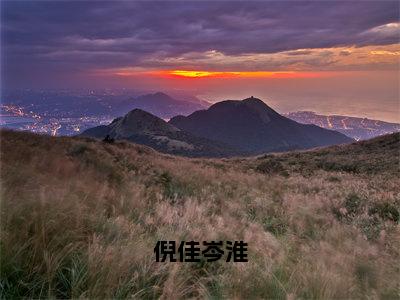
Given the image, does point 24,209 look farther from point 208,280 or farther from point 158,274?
point 208,280

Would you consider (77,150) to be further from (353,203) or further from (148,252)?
(148,252)

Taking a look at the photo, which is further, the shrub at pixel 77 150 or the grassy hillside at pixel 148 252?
the shrub at pixel 77 150

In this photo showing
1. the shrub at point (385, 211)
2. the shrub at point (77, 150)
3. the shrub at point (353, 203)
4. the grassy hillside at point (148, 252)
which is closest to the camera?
the grassy hillside at point (148, 252)

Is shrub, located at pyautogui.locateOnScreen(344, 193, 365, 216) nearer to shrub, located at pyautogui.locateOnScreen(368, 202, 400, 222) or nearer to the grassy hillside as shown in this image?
shrub, located at pyautogui.locateOnScreen(368, 202, 400, 222)

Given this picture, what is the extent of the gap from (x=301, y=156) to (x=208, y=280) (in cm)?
3342

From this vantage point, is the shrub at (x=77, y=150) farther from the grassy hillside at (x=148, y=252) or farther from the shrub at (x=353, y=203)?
the shrub at (x=353, y=203)

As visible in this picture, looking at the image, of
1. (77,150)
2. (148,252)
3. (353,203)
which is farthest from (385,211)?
(77,150)

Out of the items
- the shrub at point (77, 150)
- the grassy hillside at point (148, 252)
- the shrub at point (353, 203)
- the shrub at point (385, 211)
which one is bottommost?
the shrub at point (353, 203)

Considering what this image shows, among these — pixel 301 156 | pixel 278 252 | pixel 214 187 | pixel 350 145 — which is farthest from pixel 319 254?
pixel 350 145

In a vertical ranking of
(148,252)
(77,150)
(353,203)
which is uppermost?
(148,252)

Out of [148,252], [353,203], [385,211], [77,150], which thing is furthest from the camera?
[77,150]

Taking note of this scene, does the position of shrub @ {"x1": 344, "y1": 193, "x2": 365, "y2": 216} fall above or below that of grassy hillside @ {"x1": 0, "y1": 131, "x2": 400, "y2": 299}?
below

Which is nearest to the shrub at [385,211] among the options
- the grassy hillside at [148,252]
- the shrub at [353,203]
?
the shrub at [353,203]

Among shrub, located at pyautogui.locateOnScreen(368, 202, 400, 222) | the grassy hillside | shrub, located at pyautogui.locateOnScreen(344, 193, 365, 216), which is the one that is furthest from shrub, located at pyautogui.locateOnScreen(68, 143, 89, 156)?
shrub, located at pyautogui.locateOnScreen(368, 202, 400, 222)
